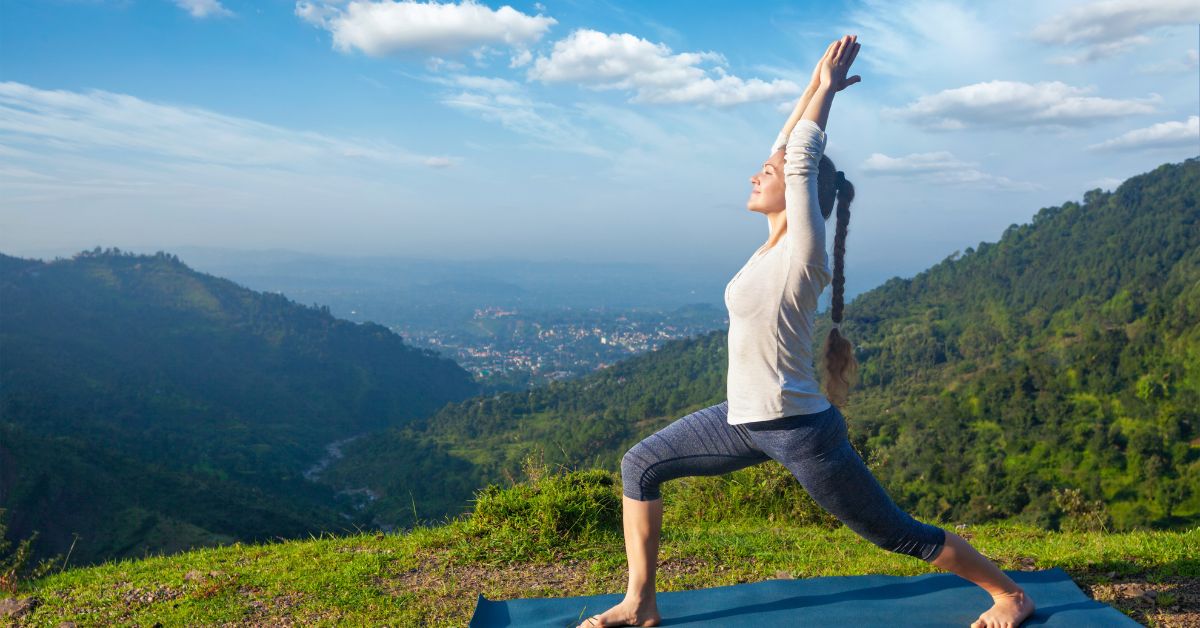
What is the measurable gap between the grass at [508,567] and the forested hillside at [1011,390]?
16.5ft

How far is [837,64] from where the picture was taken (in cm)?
300

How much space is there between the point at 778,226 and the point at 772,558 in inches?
86.8

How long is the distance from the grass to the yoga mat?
0.63 ft

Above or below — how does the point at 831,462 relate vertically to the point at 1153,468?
above

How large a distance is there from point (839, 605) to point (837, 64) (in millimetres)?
2181

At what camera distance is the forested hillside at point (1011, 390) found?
2995 cm

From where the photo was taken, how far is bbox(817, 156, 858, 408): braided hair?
122 inches

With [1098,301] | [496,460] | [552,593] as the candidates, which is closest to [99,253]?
[496,460]

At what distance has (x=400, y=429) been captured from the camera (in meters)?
73.3

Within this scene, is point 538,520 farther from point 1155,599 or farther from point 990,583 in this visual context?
point 1155,599

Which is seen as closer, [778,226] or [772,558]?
[778,226]

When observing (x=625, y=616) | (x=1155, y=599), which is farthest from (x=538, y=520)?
(x=1155, y=599)

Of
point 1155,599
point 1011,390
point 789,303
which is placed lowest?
point 1011,390

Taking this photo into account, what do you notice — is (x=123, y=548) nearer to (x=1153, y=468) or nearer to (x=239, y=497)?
(x=239, y=497)
